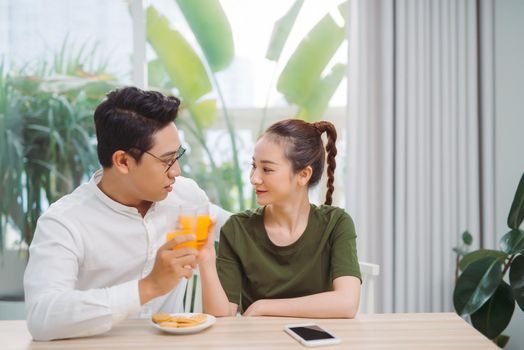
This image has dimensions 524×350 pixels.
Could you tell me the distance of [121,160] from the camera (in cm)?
171

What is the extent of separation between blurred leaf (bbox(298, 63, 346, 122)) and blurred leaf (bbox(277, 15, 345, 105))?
37mm

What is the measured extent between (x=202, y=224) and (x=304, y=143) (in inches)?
28.0

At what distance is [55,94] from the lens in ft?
11.5

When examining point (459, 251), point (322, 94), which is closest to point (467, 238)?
point (459, 251)

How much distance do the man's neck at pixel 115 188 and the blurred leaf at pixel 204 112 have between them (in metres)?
1.83

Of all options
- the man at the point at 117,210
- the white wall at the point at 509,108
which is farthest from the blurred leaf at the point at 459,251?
the man at the point at 117,210

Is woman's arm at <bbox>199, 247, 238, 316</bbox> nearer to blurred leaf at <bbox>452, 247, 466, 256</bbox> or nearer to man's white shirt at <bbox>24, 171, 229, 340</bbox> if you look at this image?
man's white shirt at <bbox>24, 171, 229, 340</bbox>

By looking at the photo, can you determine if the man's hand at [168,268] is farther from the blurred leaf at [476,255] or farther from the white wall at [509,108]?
the white wall at [509,108]

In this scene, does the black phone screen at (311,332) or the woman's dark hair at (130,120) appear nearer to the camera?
the black phone screen at (311,332)

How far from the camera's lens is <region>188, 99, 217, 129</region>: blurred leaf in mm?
3572

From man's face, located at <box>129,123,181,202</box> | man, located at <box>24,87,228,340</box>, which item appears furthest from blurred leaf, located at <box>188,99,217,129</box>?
man's face, located at <box>129,123,181,202</box>

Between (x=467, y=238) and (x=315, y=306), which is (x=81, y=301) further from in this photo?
(x=467, y=238)

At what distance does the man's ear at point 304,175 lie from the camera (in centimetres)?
192

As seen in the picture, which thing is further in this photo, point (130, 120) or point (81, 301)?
point (130, 120)
